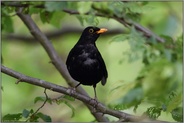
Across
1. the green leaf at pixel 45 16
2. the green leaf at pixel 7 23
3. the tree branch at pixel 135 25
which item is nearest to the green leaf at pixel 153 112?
the tree branch at pixel 135 25

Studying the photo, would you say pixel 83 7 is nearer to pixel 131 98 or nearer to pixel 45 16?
pixel 45 16

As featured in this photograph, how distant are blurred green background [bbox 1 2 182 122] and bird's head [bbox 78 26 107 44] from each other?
2123 millimetres

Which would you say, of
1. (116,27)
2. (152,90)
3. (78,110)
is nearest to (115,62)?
(116,27)

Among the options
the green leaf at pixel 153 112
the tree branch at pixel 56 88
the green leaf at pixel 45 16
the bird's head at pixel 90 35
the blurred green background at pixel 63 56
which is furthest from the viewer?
the blurred green background at pixel 63 56

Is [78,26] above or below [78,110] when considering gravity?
above

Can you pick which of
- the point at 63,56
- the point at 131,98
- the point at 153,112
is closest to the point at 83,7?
the point at 153,112

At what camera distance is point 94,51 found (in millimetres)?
4438

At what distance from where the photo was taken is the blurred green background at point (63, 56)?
23.8 feet

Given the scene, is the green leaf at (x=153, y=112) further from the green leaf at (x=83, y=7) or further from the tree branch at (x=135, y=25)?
the tree branch at (x=135, y=25)

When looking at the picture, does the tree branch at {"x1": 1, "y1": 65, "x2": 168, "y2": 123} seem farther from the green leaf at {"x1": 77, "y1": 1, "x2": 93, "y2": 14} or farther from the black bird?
the green leaf at {"x1": 77, "y1": 1, "x2": 93, "y2": 14}

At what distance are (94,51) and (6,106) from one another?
140 inches

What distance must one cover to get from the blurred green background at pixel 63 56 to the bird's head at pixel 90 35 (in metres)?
2.12

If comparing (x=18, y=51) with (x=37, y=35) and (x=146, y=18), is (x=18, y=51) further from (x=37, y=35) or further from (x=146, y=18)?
(x=37, y=35)

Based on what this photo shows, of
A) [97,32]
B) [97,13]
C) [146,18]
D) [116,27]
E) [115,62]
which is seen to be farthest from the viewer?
[115,62]
